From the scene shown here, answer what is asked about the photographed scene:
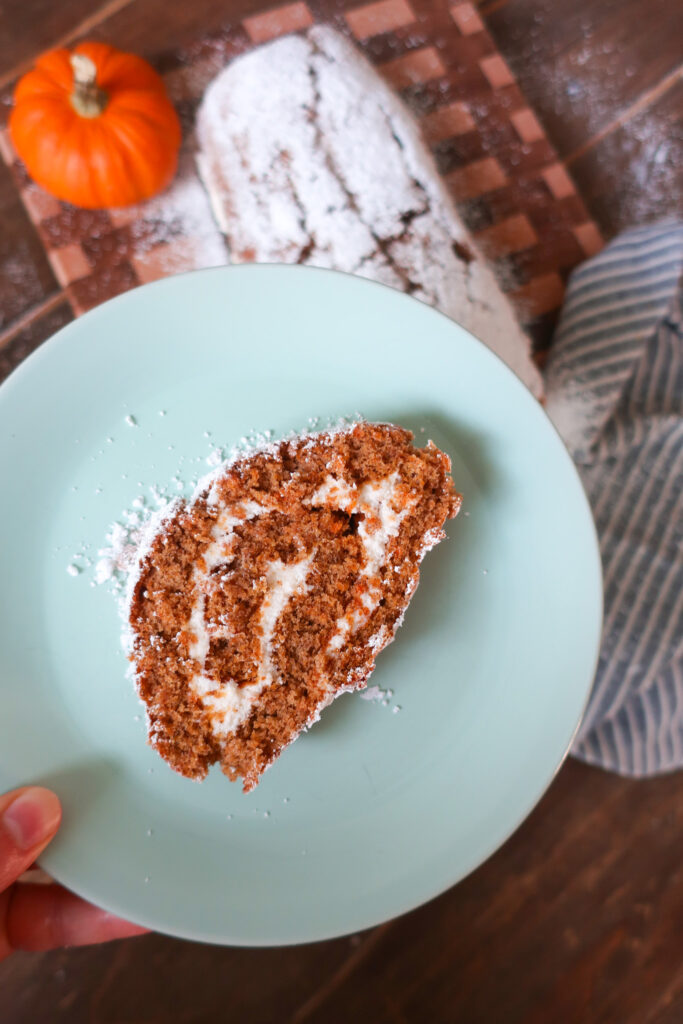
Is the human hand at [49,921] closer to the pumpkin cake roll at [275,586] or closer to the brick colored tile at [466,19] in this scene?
the pumpkin cake roll at [275,586]

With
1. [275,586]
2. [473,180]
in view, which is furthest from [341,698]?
[473,180]

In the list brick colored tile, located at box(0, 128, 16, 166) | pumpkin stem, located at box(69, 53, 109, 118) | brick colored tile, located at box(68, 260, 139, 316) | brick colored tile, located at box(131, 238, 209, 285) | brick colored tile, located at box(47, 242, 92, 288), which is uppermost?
brick colored tile, located at box(0, 128, 16, 166)

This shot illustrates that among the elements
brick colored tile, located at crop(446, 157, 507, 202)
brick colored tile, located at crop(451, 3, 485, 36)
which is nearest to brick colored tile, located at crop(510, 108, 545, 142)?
brick colored tile, located at crop(446, 157, 507, 202)

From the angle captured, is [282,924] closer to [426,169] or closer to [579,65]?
[426,169]

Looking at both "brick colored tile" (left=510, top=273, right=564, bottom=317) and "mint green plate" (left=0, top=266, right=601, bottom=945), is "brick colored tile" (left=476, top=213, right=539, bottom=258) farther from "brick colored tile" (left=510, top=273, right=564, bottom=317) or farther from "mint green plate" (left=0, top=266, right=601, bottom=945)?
"mint green plate" (left=0, top=266, right=601, bottom=945)

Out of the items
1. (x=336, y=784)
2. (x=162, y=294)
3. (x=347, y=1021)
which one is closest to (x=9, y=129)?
(x=162, y=294)

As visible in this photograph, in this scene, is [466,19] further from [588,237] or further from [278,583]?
[278,583]
